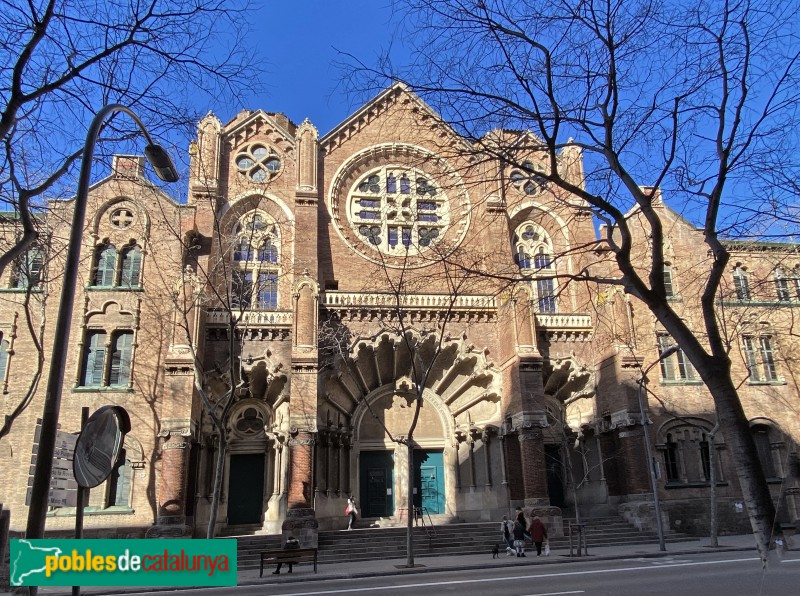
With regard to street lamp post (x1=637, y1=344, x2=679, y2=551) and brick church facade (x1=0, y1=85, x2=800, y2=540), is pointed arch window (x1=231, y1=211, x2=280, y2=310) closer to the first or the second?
brick church facade (x1=0, y1=85, x2=800, y2=540)

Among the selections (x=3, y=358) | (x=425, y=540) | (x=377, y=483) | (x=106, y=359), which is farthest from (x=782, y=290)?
(x=3, y=358)

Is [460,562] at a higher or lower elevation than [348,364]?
lower

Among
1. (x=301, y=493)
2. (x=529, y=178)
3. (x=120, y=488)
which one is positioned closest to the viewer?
(x=529, y=178)

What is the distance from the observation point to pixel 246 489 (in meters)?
24.8

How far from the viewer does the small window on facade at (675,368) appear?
27691mm

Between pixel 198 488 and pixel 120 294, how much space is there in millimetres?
8416

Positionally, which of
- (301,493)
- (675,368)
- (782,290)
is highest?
(675,368)

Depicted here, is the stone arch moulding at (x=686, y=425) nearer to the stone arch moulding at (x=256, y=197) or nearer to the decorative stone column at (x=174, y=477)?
the stone arch moulding at (x=256, y=197)

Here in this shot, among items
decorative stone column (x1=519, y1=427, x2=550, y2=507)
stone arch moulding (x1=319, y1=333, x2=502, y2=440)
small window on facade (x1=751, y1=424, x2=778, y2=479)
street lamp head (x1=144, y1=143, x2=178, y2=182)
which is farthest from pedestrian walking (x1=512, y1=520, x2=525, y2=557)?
street lamp head (x1=144, y1=143, x2=178, y2=182)

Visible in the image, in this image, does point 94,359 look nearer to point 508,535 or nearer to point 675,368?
point 508,535

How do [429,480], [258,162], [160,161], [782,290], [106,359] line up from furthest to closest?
[258,162]
[429,480]
[106,359]
[782,290]
[160,161]

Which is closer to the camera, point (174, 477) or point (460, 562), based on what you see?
point (460, 562)

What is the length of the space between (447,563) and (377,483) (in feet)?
25.9

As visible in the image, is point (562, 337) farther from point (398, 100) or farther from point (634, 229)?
point (398, 100)
